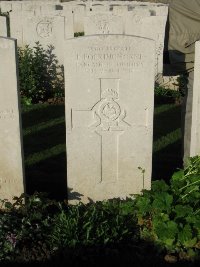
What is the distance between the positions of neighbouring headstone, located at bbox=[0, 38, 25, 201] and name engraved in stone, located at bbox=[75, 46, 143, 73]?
59 centimetres

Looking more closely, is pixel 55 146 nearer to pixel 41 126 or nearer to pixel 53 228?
pixel 41 126

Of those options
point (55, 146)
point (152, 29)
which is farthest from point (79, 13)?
point (55, 146)

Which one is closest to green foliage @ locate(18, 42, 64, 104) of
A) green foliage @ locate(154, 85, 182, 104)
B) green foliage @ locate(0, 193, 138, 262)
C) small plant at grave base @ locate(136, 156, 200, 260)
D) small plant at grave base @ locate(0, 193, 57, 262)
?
green foliage @ locate(154, 85, 182, 104)

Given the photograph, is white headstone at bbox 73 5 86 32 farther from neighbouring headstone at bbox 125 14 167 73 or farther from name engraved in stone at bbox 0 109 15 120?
name engraved in stone at bbox 0 109 15 120

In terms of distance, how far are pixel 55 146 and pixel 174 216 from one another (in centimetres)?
287

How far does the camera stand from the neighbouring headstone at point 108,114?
443 centimetres

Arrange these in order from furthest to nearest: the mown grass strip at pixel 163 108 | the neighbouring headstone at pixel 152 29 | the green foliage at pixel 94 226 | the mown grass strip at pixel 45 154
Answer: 1. the neighbouring headstone at pixel 152 29
2. the mown grass strip at pixel 163 108
3. the mown grass strip at pixel 45 154
4. the green foliage at pixel 94 226

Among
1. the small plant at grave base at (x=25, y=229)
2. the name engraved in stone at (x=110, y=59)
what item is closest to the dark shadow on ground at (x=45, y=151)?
the small plant at grave base at (x=25, y=229)

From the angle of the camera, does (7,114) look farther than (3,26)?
No

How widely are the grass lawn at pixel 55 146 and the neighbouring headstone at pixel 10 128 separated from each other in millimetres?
522

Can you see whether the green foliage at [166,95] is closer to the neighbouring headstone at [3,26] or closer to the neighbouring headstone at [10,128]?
the neighbouring headstone at [3,26]

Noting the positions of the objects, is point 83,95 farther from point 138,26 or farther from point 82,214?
point 138,26

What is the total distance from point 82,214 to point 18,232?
0.64 m

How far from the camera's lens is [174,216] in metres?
4.08
